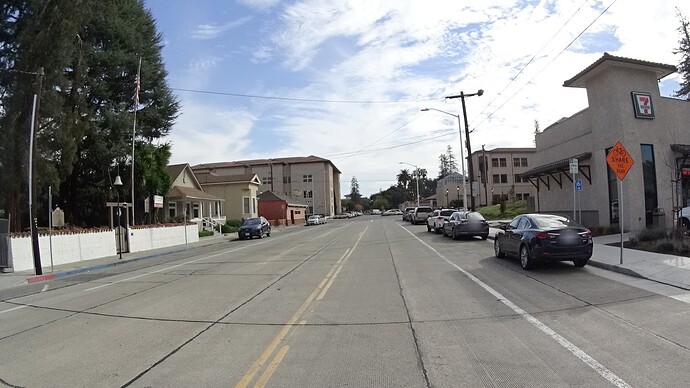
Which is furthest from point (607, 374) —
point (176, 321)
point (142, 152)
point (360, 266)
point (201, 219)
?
point (201, 219)

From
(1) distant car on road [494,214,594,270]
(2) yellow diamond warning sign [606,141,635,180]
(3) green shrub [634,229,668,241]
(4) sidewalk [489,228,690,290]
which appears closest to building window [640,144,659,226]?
(3) green shrub [634,229,668,241]

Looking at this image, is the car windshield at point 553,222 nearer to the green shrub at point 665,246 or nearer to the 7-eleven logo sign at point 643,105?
the green shrub at point 665,246

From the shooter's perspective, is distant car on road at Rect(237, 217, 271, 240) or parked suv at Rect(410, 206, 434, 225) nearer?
distant car on road at Rect(237, 217, 271, 240)

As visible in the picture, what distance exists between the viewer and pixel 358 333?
22.2ft

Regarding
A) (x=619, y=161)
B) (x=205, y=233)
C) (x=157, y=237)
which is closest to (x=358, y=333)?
(x=619, y=161)

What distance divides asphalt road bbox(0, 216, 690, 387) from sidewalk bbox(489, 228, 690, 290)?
1.95ft

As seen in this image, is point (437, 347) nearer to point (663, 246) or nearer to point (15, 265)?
point (663, 246)

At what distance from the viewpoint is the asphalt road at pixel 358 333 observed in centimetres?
507

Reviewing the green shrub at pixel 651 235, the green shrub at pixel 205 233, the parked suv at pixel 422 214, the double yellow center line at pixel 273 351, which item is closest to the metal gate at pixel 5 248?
the double yellow center line at pixel 273 351

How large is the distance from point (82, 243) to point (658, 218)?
25738 mm

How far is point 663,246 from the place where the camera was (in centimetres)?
1366

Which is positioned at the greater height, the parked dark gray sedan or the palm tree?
the palm tree

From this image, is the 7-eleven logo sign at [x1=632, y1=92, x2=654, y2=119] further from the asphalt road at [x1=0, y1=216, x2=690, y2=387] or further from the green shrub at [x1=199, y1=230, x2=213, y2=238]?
the green shrub at [x1=199, y1=230, x2=213, y2=238]

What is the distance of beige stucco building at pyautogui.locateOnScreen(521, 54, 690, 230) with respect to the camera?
2044 cm
